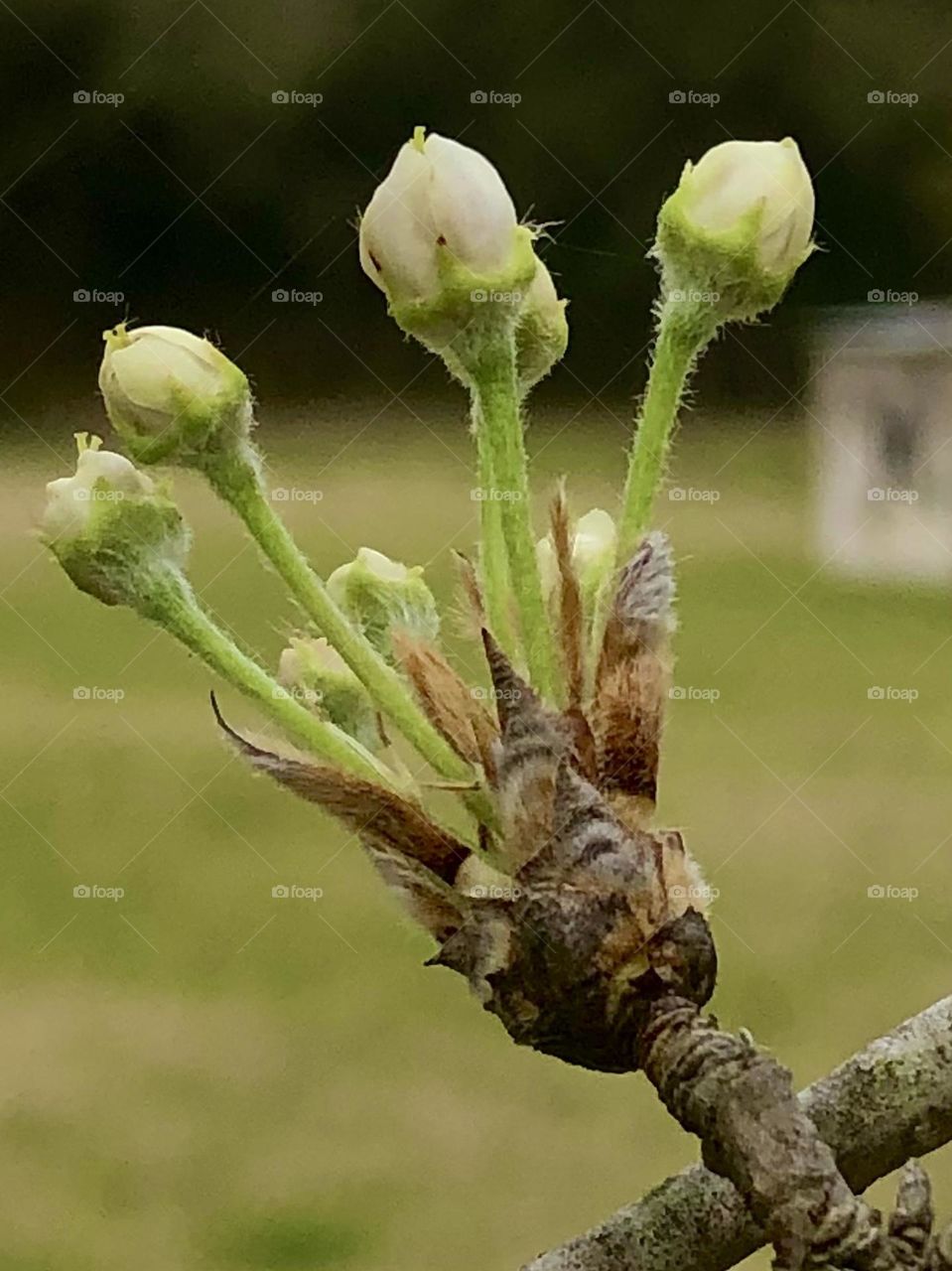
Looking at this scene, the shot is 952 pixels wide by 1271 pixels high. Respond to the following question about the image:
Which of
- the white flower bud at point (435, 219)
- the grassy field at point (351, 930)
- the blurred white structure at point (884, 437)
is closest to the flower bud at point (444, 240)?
the white flower bud at point (435, 219)

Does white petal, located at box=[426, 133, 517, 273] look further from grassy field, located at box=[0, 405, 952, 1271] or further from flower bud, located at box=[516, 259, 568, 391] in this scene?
grassy field, located at box=[0, 405, 952, 1271]

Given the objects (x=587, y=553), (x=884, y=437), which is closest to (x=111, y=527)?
(x=587, y=553)

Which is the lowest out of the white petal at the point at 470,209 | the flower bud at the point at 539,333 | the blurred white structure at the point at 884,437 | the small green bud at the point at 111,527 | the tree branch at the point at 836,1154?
the tree branch at the point at 836,1154

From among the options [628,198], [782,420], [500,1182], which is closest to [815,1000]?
[500,1182]

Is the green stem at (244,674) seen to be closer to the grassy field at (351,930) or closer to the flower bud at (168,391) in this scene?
the flower bud at (168,391)

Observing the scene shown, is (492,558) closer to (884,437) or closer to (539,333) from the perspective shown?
(539,333)

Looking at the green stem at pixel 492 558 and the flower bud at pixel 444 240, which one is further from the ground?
the flower bud at pixel 444 240
